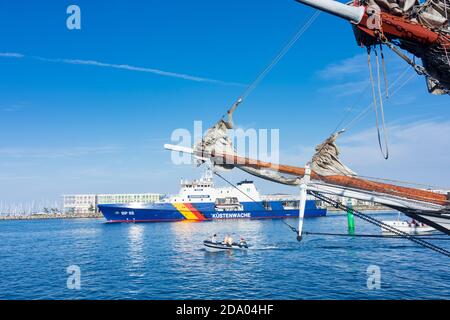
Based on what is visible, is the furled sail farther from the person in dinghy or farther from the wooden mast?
the person in dinghy

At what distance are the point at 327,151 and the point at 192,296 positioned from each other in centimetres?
1213

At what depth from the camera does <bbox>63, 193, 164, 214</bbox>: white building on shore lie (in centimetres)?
18075

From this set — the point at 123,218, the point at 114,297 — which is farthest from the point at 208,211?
the point at 114,297

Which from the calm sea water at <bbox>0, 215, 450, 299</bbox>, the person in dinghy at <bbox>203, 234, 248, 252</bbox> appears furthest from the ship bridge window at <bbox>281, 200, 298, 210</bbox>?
the person in dinghy at <bbox>203, 234, 248, 252</bbox>

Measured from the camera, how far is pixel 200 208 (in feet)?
271

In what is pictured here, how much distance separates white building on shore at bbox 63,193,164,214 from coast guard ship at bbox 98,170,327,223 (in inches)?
3794

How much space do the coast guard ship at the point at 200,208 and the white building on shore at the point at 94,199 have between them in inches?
3794

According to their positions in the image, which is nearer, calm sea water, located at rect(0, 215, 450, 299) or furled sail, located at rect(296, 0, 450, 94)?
furled sail, located at rect(296, 0, 450, 94)

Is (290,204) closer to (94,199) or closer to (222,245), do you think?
(222,245)

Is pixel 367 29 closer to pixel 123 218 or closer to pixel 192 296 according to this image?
pixel 192 296

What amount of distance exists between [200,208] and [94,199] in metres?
119

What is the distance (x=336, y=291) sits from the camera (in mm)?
19469

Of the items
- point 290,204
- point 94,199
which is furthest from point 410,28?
point 94,199

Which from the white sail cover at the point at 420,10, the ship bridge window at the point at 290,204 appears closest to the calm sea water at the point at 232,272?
the white sail cover at the point at 420,10
